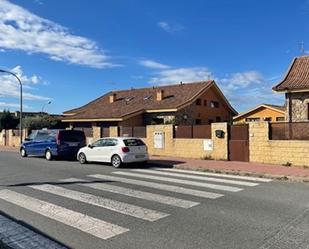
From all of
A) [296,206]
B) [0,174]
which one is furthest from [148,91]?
[296,206]

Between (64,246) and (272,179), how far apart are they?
9247 millimetres

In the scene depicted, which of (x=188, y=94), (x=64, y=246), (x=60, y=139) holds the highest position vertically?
(x=188, y=94)

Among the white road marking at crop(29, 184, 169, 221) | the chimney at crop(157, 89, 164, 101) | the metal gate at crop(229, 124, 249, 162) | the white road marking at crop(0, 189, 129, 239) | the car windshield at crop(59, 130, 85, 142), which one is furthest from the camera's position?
the chimney at crop(157, 89, 164, 101)

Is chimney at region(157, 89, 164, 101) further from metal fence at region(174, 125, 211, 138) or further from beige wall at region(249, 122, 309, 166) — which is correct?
beige wall at region(249, 122, 309, 166)

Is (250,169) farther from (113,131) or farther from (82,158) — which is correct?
(113,131)

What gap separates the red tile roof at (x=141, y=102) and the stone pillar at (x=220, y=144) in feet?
41.7

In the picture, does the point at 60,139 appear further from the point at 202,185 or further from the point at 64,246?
the point at 64,246

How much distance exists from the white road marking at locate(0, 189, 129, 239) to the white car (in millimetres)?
7420

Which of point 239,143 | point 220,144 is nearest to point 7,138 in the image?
point 220,144

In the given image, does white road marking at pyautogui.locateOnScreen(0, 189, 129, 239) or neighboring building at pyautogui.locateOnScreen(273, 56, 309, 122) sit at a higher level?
neighboring building at pyautogui.locateOnScreen(273, 56, 309, 122)

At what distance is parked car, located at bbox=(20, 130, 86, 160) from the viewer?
21.8 metres

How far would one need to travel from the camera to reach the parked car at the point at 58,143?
2177 cm

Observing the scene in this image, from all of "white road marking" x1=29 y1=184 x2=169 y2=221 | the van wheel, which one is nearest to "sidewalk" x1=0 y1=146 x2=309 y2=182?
the van wheel

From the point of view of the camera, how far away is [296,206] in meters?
8.67
